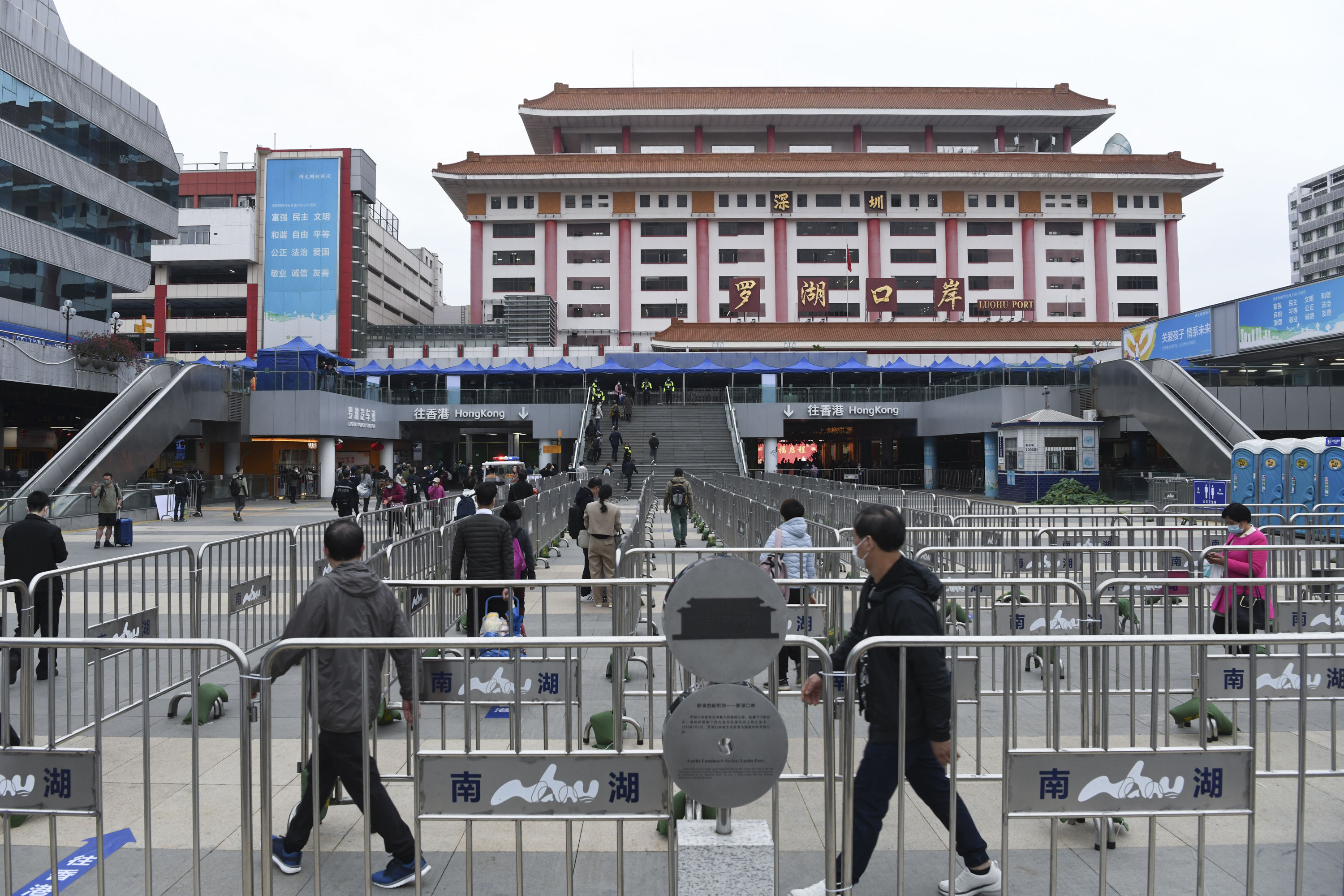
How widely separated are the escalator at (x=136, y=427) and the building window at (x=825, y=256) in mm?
45889

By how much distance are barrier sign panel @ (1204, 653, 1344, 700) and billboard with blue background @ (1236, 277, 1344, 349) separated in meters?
30.5

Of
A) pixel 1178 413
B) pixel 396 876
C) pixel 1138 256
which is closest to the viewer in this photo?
pixel 396 876

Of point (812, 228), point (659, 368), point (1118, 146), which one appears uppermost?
point (1118, 146)

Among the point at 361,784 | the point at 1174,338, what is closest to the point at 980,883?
the point at 361,784

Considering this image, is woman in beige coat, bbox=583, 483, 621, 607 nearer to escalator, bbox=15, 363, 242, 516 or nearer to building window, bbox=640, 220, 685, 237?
escalator, bbox=15, 363, 242, 516

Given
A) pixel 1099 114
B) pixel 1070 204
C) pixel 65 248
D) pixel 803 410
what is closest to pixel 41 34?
pixel 65 248

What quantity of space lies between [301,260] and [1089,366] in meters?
53.0

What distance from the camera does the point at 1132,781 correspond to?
10.9 ft

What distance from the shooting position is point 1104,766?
3307mm

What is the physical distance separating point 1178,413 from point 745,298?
130 feet

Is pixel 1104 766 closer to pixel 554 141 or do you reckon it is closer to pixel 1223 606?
pixel 1223 606

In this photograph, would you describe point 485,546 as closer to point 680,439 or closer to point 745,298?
point 680,439

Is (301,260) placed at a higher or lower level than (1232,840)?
higher

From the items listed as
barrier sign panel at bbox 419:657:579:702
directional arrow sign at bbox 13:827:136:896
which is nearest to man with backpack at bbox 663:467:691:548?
barrier sign panel at bbox 419:657:579:702
